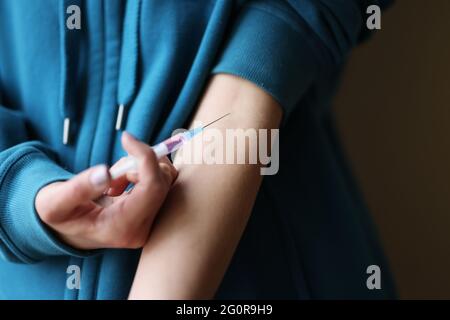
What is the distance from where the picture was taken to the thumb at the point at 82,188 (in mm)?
399

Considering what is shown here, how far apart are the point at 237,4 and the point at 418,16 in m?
0.43

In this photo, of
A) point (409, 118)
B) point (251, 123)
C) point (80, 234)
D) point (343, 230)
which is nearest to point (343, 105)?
point (409, 118)

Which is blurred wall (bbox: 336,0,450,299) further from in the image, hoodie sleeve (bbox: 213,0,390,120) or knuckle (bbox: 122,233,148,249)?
knuckle (bbox: 122,233,148,249)

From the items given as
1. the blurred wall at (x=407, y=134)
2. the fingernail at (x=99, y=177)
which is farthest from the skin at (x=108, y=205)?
the blurred wall at (x=407, y=134)

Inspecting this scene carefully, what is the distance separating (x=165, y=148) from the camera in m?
0.46

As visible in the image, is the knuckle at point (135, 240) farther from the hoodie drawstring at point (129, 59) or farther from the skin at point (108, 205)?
the hoodie drawstring at point (129, 59)

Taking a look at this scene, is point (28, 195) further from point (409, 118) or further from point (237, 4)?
point (409, 118)

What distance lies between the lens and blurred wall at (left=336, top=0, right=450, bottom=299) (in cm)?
83

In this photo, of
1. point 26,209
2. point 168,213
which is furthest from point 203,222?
point 26,209

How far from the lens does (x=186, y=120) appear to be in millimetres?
510

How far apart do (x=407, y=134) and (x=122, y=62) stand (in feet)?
1.78

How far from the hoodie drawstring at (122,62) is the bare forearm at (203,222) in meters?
0.08

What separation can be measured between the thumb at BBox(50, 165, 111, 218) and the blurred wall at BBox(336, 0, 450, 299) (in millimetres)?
594

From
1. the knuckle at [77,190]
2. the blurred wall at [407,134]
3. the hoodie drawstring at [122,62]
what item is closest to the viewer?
the knuckle at [77,190]
